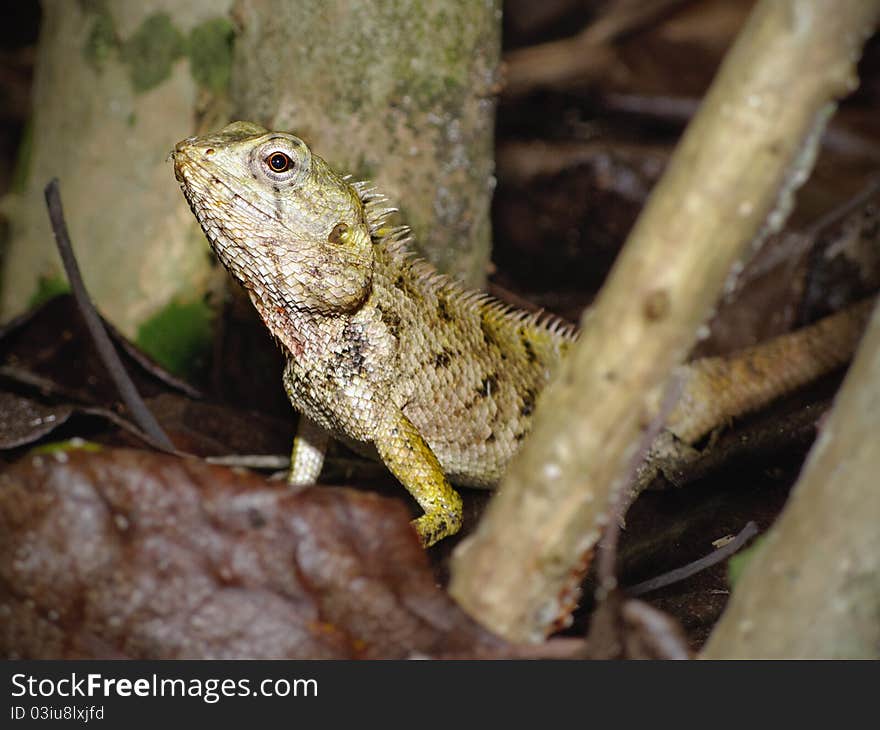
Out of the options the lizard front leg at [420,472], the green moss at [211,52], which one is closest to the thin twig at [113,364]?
the lizard front leg at [420,472]

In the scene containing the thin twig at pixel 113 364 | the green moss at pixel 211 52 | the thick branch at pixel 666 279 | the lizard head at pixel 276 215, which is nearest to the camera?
the thick branch at pixel 666 279

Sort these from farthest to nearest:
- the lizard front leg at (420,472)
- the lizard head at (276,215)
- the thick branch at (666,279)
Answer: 1. the lizard front leg at (420,472)
2. the lizard head at (276,215)
3. the thick branch at (666,279)

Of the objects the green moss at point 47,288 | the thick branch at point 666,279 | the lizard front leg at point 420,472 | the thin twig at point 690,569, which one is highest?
the thick branch at point 666,279

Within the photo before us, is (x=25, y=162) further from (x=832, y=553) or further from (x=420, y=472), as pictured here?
(x=832, y=553)

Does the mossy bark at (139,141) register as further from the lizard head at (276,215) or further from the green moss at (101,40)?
the lizard head at (276,215)

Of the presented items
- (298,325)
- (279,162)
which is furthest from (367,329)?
(279,162)

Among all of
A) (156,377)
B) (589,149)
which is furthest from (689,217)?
(589,149)
